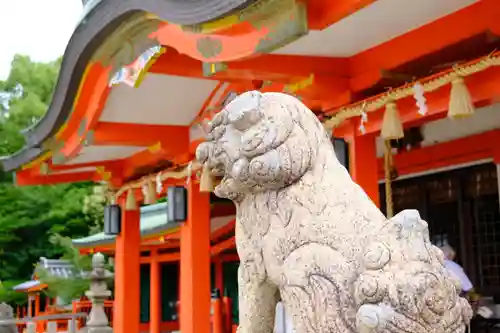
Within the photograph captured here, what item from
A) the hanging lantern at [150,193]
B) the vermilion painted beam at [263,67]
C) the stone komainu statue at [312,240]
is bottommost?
the stone komainu statue at [312,240]

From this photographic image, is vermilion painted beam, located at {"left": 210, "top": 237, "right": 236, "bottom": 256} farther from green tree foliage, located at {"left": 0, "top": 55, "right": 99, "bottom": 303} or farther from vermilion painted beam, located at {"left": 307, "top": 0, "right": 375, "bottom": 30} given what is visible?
green tree foliage, located at {"left": 0, "top": 55, "right": 99, "bottom": 303}

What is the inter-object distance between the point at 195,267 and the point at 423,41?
3992 millimetres

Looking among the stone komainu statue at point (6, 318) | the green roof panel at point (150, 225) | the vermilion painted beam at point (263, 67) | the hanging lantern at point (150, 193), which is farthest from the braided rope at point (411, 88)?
the green roof panel at point (150, 225)

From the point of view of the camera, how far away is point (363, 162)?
5.09 metres

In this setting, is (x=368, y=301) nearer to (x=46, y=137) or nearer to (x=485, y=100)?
(x=485, y=100)

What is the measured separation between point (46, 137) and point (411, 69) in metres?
4.80

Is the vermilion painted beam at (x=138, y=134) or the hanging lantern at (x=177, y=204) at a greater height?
the vermilion painted beam at (x=138, y=134)

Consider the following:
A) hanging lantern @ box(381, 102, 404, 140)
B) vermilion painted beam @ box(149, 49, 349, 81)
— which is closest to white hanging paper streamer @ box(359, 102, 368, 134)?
hanging lantern @ box(381, 102, 404, 140)

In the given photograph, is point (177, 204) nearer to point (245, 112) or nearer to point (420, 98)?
point (420, 98)

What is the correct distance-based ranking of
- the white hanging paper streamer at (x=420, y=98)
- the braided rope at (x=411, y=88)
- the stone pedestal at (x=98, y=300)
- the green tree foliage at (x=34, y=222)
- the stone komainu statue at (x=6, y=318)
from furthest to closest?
the green tree foliage at (x=34, y=222) → the stone komainu statue at (x=6, y=318) → the stone pedestal at (x=98, y=300) → the white hanging paper streamer at (x=420, y=98) → the braided rope at (x=411, y=88)

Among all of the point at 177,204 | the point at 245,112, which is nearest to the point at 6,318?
the point at 177,204

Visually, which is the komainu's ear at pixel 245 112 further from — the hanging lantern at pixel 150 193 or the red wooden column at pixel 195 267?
the hanging lantern at pixel 150 193

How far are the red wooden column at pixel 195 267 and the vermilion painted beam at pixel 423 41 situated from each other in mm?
3131

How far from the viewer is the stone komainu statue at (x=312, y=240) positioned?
5.54 ft
